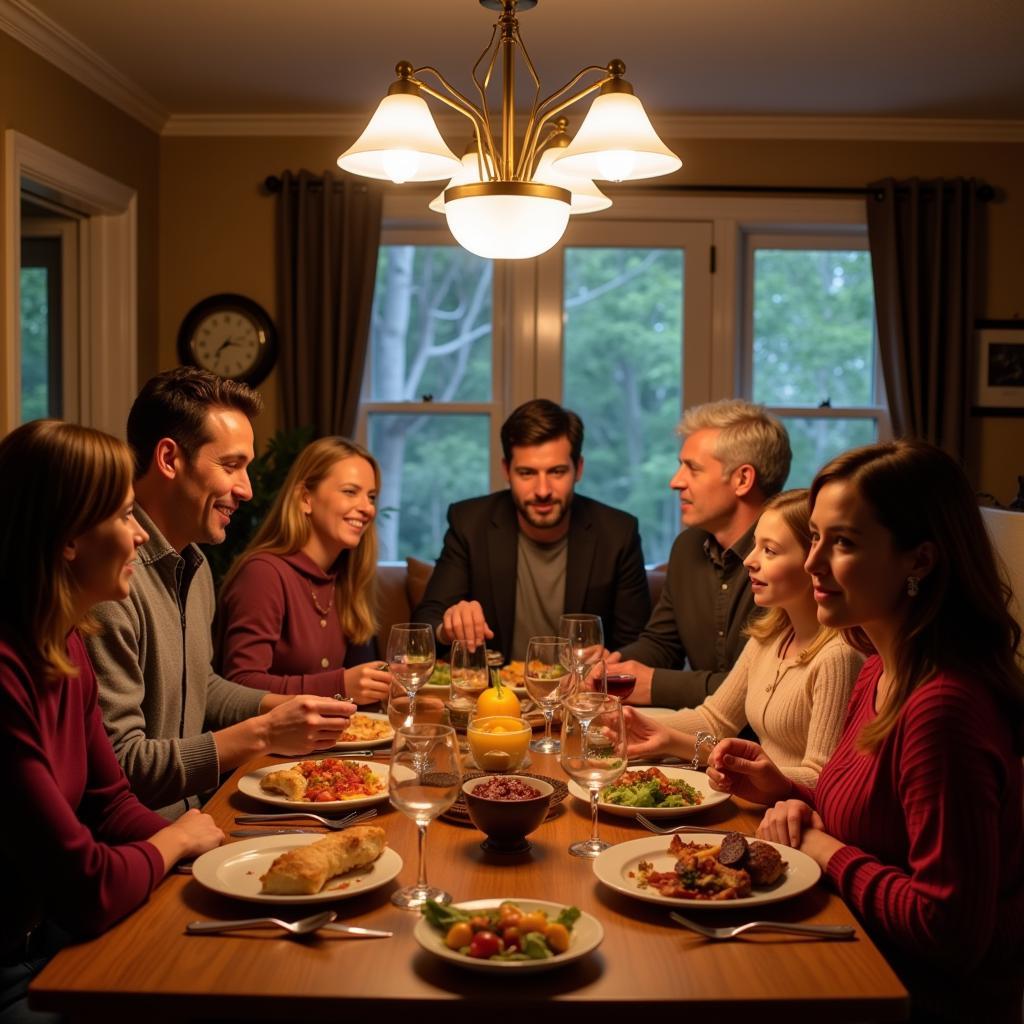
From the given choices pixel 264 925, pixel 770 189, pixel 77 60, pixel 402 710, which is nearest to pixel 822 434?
pixel 770 189

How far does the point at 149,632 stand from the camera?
2.19 meters

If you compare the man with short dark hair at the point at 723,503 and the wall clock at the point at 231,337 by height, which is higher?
the wall clock at the point at 231,337

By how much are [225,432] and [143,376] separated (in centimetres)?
292

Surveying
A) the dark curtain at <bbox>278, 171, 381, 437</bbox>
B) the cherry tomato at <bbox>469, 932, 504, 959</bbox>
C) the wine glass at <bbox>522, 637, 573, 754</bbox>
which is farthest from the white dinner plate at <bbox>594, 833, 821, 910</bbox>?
the dark curtain at <bbox>278, 171, 381, 437</bbox>

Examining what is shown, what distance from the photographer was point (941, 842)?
1447mm

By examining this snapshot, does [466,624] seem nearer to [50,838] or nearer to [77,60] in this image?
[50,838]

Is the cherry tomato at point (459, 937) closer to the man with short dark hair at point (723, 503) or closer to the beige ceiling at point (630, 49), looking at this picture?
the man with short dark hair at point (723, 503)

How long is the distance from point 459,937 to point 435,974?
0.05 meters

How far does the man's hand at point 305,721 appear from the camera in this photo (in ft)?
6.44

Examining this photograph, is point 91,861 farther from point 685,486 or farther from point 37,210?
point 37,210

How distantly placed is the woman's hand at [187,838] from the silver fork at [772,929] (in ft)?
2.13

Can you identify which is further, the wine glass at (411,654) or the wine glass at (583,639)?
the wine glass at (583,639)

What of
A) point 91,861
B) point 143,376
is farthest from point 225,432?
point 143,376

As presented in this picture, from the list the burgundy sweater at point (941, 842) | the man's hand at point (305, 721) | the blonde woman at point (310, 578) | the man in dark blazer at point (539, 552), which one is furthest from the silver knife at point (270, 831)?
the man in dark blazer at point (539, 552)
